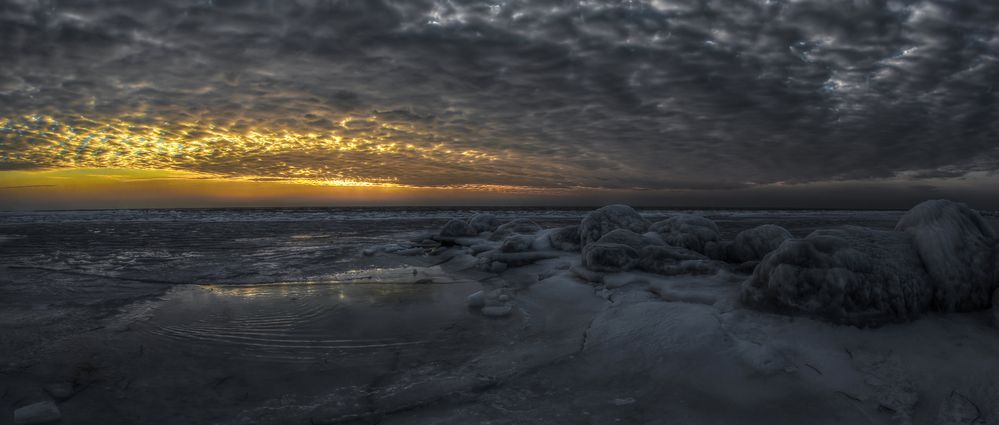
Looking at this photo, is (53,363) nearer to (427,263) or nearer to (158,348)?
(158,348)

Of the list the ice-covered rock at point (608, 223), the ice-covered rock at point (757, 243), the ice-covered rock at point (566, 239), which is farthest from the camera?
the ice-covered rock at point (566, 239)

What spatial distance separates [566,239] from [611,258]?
3120 millimetres

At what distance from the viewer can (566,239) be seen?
374 inches

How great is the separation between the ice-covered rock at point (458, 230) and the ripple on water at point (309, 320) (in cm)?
781

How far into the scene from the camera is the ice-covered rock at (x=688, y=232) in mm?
7738

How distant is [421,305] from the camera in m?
5.07

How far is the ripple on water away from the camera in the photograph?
3.59 m

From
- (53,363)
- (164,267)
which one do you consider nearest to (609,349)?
(53,363)

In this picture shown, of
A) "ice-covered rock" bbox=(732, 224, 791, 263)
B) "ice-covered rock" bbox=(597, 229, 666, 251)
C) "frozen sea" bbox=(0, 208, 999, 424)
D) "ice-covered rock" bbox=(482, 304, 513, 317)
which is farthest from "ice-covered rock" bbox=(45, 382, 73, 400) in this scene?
"ice-covered rock" bbox=(732, 224, 791, 263)

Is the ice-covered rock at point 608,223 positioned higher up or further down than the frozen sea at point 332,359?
higher up

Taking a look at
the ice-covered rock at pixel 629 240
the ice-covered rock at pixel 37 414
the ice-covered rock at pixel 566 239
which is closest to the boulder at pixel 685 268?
the ice-covered rock at pixel 629 240

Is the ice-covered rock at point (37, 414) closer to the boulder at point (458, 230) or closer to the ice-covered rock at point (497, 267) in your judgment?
the ice-covered rock at point (497, 267)

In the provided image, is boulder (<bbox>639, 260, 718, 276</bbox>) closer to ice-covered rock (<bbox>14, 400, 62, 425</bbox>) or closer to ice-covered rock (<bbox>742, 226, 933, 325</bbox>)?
ice-covered rock (<bbox>742, 226, 933, 325</bbox>)

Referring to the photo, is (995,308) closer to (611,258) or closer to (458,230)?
(611,258)
